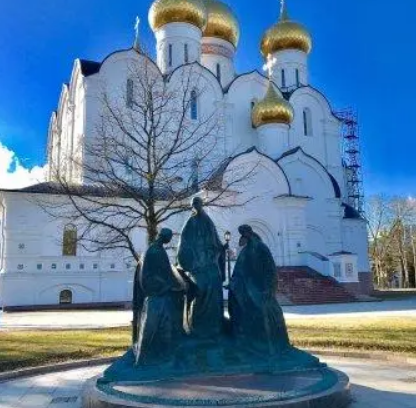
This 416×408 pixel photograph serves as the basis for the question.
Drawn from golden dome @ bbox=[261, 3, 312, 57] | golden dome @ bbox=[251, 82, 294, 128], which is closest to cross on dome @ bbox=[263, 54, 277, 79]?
golden dome @ bbox=[261, 3, 312, 57]

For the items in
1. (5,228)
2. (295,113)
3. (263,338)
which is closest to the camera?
(263,338)

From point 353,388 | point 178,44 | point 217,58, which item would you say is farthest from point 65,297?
point 217,58

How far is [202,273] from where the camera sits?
243 inches

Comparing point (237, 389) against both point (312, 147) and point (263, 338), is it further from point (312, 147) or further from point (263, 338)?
point (312, 147)

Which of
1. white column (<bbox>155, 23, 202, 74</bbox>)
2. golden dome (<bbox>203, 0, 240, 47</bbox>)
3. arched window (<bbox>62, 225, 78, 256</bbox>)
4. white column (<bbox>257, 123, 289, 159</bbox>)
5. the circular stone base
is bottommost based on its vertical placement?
the circular stone base

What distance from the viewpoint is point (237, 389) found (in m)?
5.14

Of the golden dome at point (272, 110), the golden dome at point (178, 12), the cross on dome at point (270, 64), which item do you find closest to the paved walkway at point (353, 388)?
the golden dome at point (272, 110)

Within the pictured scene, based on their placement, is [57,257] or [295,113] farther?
[295,113]

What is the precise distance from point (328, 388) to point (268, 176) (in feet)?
75.8

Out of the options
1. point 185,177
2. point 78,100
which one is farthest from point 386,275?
point 78,100

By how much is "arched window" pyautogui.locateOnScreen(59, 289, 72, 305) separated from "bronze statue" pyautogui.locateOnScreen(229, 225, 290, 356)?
19.3 metres

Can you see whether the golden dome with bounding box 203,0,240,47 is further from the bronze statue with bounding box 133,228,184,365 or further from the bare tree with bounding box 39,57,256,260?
the bronze statue with bounding box 133,228,184,365

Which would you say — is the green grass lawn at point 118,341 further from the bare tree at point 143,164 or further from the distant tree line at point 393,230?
the distant tree line at point 393,230

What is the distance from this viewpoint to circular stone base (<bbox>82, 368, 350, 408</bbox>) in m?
4.72
